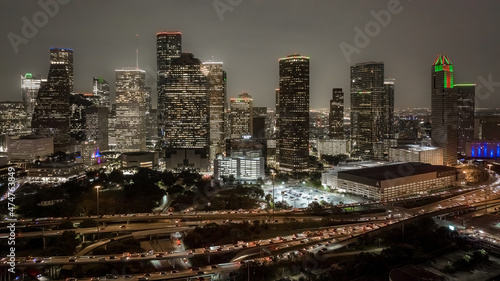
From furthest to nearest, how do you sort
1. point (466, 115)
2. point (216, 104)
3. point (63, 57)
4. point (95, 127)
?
point (95, 127) < point (63, 57) < point (216, 104) < point (466, 115)

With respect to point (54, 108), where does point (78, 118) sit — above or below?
below

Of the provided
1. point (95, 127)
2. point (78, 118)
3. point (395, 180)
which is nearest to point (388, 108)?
point (395, 180)

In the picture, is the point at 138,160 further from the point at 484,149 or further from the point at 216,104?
the point at 484,149

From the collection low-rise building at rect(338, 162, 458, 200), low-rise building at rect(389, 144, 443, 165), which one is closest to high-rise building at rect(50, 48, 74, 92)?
low-rise building at rect(338, 162, 458, 200)

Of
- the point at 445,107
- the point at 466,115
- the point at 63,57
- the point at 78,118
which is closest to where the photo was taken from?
the point at 445,107

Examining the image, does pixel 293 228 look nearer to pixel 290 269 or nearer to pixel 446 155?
pixel 290 269

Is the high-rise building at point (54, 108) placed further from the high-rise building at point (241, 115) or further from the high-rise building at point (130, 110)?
the high-rise building at point (241, 115)

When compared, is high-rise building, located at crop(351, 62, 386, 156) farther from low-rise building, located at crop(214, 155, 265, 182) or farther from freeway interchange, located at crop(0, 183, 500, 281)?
freeway interchange, located at crop(0, 183, 500, 281)
